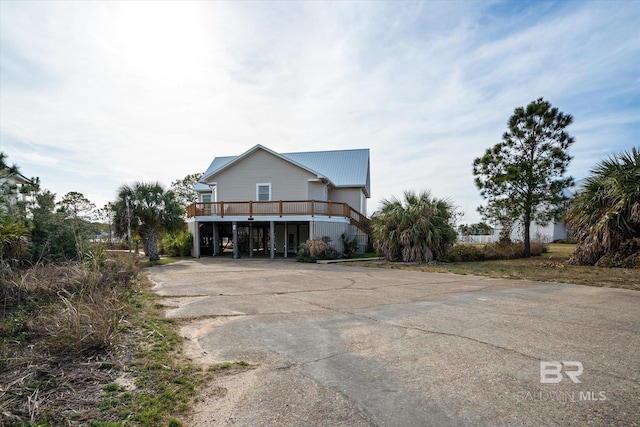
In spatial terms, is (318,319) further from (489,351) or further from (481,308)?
(481,308)

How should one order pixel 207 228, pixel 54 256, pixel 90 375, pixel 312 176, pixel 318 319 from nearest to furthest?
1. pixel 90 375
2. pixel 318 319
3. pixel 54 256
4. pixel 312 176
5. pixel 207 228

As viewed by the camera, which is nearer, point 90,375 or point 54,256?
point 90,375

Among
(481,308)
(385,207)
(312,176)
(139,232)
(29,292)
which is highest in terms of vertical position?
(312,176)

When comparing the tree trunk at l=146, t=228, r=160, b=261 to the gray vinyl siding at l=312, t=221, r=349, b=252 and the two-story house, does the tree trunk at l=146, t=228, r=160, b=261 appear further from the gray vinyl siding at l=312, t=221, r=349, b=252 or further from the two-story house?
the gray vinyl siding at l=312, t=221, r=349, b=252

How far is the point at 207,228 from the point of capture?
79.6ft

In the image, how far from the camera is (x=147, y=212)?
18234 millimetres

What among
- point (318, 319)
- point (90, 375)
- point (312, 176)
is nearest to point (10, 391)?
point (90, 375)

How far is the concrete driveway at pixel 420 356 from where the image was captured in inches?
113

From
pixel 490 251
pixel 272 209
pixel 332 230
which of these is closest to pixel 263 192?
pixel 272 209

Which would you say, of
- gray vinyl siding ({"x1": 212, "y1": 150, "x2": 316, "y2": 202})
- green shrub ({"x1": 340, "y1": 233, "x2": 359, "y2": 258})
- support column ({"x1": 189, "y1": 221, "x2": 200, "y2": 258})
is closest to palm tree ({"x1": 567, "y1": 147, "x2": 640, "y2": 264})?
green shrub ({"x1": 340, "y1": 233, "x2": 359, "y2": 258})

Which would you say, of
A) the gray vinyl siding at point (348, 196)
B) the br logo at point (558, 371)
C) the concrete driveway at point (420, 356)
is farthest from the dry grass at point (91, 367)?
the gray vinyl siding at point (348, 196)

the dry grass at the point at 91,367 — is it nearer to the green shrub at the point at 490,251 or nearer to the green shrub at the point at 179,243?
the green shrub at the point at 490,251

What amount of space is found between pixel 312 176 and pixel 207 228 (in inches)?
347

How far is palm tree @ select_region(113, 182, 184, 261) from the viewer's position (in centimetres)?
1797
